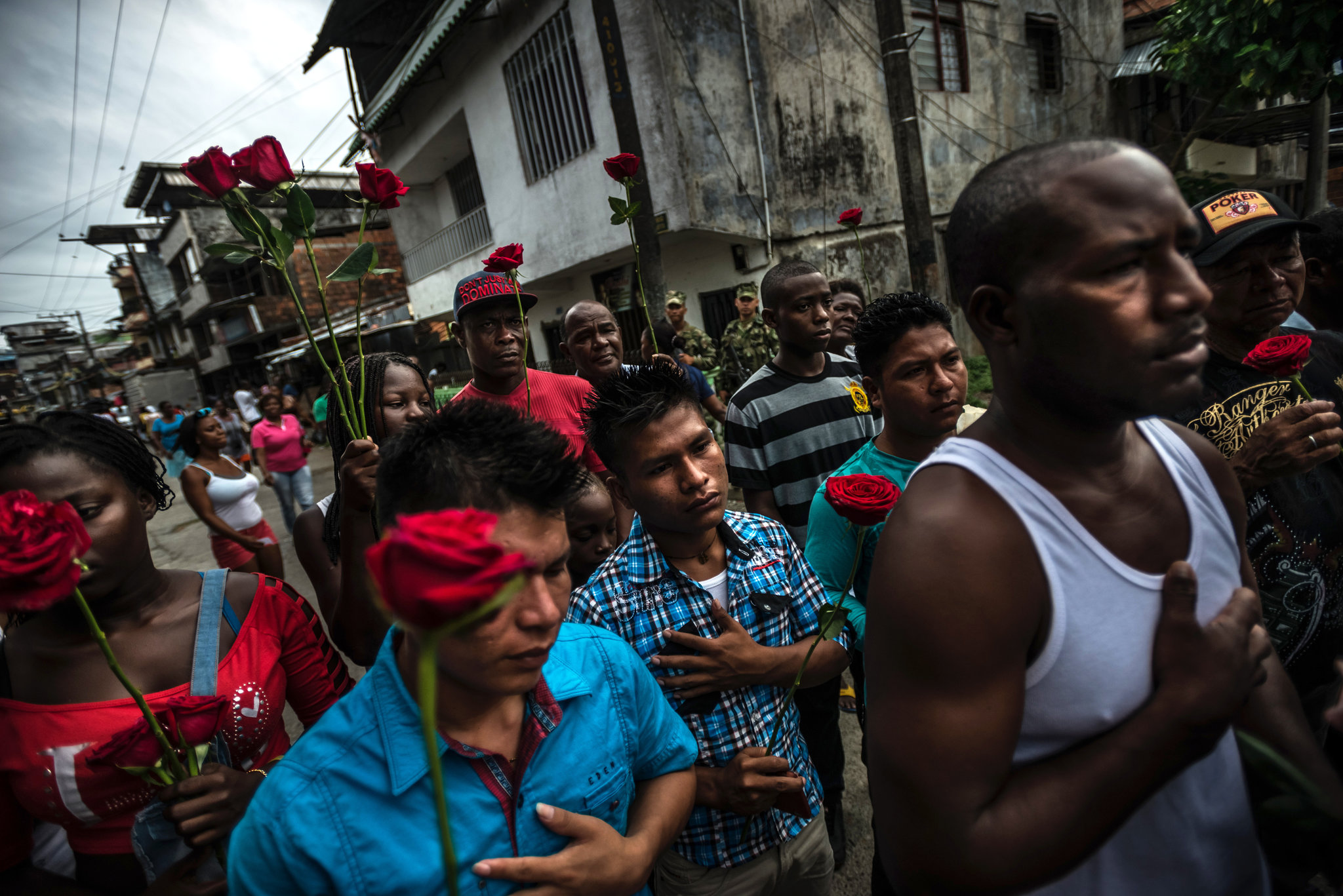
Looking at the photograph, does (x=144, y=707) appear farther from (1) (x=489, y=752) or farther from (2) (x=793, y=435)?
(2) (x=793, y=435)

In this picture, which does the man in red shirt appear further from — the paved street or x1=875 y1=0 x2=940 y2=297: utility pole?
x1=875 y1=0 x2=940 y2=297: utility pole

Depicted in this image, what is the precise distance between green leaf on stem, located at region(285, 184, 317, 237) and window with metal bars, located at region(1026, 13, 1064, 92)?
1437cm

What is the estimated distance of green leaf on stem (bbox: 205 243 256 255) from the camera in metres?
1.35

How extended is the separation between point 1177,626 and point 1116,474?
0.24 meters

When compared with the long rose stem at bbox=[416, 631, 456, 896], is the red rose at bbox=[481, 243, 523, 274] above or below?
above

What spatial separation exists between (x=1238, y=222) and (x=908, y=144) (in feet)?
13.2

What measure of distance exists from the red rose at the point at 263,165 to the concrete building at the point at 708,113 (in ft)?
17.6

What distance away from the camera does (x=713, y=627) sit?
1.65 m

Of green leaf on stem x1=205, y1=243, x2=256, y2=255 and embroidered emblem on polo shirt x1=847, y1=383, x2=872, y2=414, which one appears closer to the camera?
green leaf on stem x1=205, y1=243, x2=256, y2=255

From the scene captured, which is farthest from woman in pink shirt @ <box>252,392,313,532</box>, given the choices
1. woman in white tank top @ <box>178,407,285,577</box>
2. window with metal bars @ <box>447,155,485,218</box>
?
window with metal bars @ <box>447,155,485,218</box>

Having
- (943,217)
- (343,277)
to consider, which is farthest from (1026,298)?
(943,217)

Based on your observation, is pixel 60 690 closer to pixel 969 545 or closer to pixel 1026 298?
pixel 969 545

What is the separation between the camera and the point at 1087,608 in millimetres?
903

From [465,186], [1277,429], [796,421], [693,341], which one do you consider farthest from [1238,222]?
[465,186]
